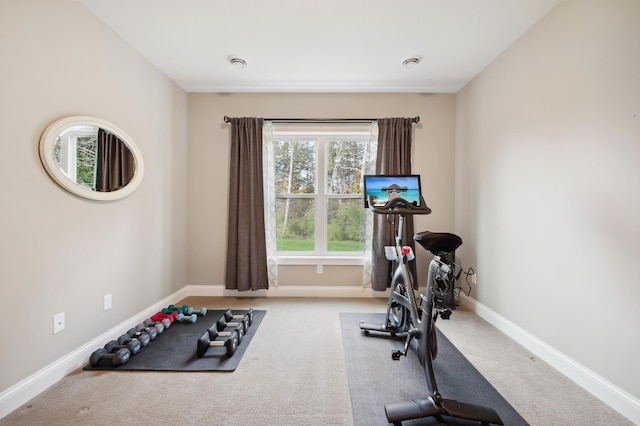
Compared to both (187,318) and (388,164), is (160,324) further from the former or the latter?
(388,164)

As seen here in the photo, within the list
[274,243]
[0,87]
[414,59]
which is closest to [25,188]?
[0,87]

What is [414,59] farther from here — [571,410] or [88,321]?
[88,321]

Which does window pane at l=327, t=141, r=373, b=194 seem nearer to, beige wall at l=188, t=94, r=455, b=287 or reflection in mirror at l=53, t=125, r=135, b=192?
beige wall at l=188, t=94, r=455, b=287

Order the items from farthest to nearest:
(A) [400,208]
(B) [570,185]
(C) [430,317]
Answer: (A) [400,208]
(B) [570,185]
(C) [430,317]

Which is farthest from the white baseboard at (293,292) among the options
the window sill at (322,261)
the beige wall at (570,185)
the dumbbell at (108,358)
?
the dumbbell at (108,358)

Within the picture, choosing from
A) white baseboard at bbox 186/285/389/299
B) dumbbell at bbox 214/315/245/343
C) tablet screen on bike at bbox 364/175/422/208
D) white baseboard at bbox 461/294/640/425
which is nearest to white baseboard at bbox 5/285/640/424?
white baseboard at bbox 461/294/640/425

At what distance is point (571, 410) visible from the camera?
158cm

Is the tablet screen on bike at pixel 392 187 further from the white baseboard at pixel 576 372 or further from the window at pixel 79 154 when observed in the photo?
the window at pixel 79 154

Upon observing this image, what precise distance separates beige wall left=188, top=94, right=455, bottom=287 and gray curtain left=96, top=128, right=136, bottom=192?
1.09 m

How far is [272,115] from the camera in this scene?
351 centimetres

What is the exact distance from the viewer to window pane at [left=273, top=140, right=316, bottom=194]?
12.0 ft

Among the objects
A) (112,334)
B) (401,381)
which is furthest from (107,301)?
(401,381)

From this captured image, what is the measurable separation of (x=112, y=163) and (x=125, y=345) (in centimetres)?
146

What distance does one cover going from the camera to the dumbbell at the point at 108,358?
77.5 inches
